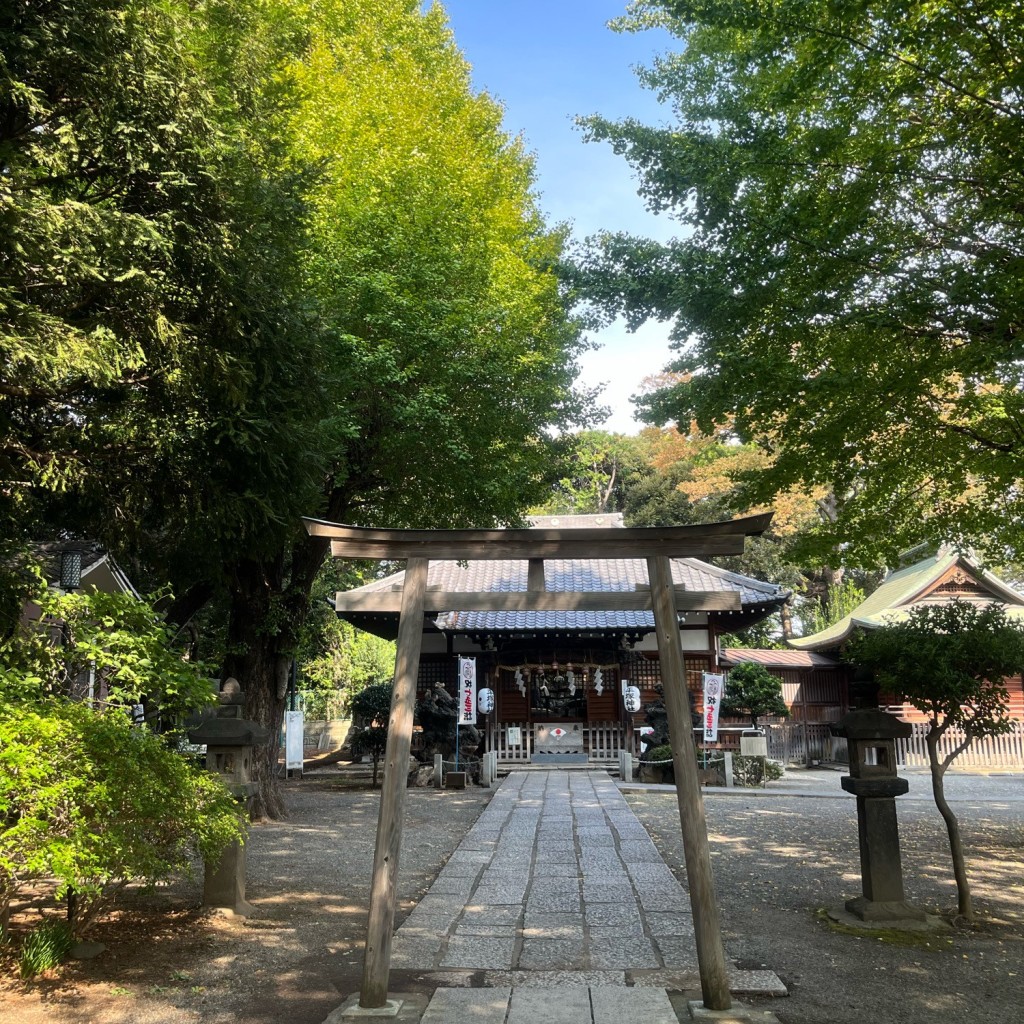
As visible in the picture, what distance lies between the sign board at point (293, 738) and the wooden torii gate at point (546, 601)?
40.5ft

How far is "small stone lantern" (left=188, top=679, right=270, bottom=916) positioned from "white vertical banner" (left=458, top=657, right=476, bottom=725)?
9.99 metres

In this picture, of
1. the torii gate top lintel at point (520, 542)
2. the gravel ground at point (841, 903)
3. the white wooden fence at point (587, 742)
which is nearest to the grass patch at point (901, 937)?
the gravel ground at point (841, 903)

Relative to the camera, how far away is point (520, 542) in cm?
522

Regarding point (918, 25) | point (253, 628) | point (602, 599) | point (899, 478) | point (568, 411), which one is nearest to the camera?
point (602, 599)

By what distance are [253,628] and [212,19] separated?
8.78 meters

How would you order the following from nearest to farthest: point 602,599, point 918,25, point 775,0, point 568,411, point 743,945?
point 602,599
point 743,945
point 918,25
point 775,0
point 568,411

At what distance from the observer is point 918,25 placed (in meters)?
6.20

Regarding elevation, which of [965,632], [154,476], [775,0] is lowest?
[965,632]

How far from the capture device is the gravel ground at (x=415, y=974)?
14.4 ft

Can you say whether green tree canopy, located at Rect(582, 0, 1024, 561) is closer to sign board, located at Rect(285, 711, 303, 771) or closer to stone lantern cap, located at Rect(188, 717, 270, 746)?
stone lantern cap, located at Rect(188, 717, 270, 746)

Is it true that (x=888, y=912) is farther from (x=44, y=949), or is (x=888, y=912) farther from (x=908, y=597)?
(x=908, y=597)

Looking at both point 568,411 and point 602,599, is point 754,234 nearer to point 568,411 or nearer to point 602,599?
point 602,599

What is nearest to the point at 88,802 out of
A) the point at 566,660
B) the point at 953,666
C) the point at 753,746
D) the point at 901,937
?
the point at 901,937

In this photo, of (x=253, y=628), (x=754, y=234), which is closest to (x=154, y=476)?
(x=253, y=628)
